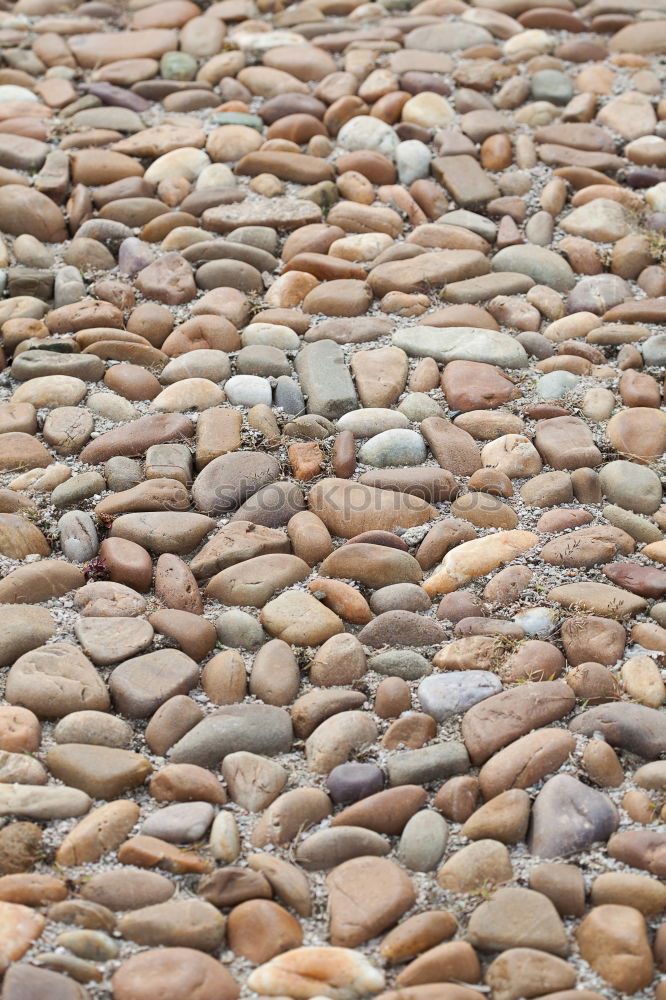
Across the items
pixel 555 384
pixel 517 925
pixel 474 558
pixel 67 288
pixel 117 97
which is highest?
pixel 117 97

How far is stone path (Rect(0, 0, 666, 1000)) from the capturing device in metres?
1.86

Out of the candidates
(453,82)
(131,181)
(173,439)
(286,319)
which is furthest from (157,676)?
(453,82)

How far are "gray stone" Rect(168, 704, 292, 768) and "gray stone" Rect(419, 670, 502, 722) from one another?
0.87 ft

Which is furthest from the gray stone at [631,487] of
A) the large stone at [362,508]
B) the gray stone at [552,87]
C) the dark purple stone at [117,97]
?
the dark purple stone at [117,97]

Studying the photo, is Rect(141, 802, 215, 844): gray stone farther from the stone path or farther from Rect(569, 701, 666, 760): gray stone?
Rect(569, 701, 666, 760): gray stone

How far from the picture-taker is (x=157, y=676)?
2242 millimetres

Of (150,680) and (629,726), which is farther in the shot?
(150,680)

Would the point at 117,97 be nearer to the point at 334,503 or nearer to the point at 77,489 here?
the point at 77,489

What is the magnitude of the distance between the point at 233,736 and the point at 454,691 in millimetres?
415

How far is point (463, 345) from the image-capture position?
3.10 meters

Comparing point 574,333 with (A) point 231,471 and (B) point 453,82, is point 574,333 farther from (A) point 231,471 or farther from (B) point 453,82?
(B) point 453,82

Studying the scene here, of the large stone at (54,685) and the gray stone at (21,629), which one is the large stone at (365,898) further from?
the gray stone at (21,629)

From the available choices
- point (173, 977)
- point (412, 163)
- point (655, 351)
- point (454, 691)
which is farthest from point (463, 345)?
point (173, 977)

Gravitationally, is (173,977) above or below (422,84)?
below
